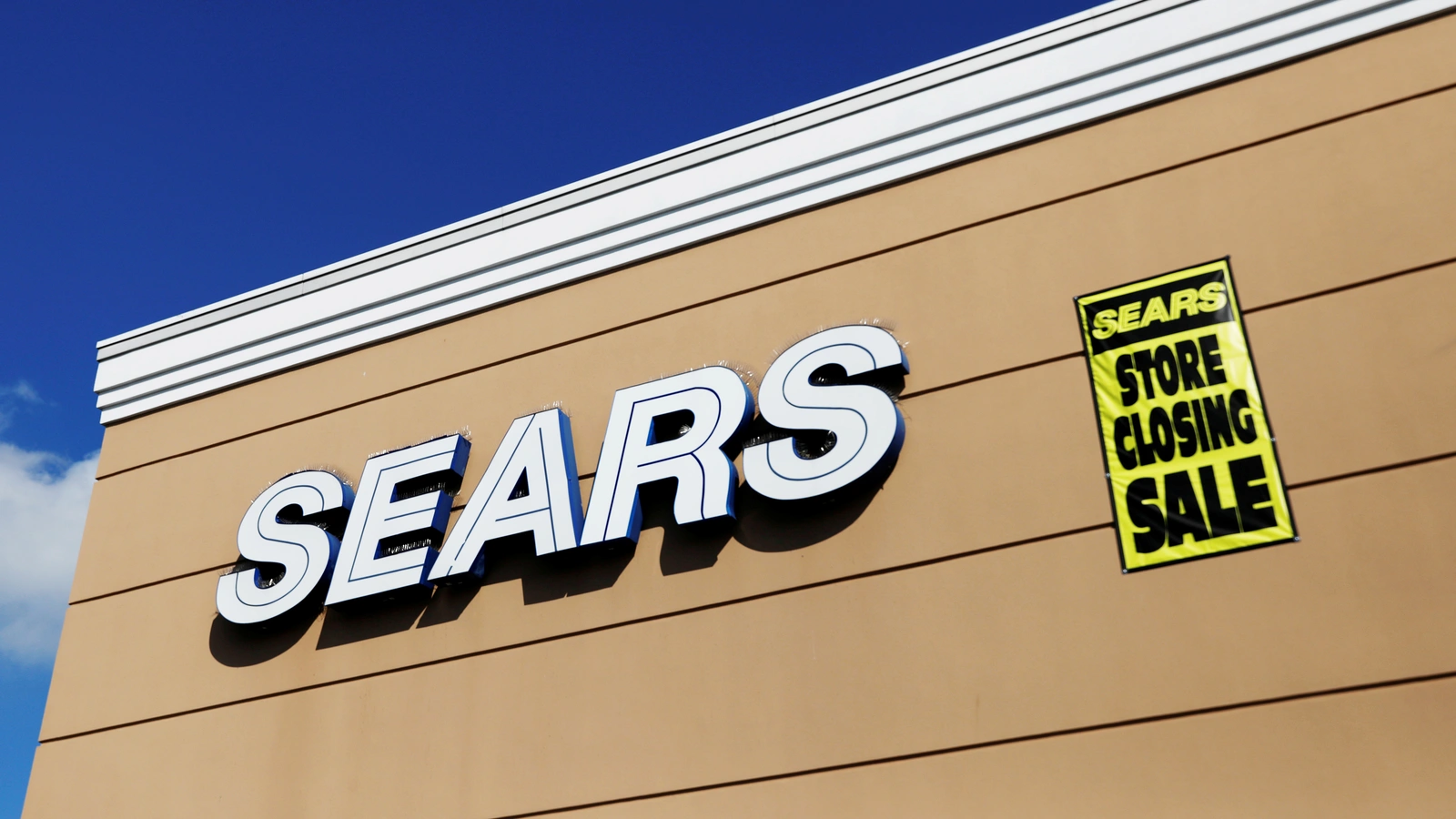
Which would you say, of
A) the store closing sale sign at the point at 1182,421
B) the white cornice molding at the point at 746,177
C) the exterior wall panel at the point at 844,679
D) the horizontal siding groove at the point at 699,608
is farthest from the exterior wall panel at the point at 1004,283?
the exterior wall panel at the point at 844,679

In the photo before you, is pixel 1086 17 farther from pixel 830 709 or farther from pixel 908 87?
pixel 830 709

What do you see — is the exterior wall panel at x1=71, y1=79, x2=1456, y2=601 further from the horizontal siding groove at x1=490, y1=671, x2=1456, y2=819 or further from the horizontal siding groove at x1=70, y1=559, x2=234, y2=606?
the horizontal siding groove at x1=490, y1=671, x2=1456, y2=819

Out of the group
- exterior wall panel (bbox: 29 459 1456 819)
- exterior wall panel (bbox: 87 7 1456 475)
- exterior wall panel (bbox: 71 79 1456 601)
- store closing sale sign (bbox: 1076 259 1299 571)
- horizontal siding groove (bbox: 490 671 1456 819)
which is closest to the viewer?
horizontal siding groove (bbox: 490 671 1456 819)

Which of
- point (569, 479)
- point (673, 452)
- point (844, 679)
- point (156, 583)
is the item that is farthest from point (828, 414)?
point (156, 583)

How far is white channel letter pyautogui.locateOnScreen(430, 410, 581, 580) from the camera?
7445mm

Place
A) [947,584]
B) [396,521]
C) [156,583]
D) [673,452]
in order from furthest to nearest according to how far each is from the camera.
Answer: [156,583] < [396,521] < [673,452] < [947,584]

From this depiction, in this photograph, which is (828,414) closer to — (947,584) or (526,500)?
(947,584)

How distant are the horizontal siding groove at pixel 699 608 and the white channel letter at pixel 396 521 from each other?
55 centimetres

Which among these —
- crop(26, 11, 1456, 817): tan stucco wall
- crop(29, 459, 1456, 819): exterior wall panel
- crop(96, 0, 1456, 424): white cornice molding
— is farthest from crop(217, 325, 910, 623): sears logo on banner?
crop(96, 0, 1456, 424): white cornice molding

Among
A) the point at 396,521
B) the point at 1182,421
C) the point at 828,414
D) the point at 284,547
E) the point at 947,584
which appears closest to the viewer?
the point at 1182,421

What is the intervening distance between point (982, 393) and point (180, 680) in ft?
19.8

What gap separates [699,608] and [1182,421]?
2.96m

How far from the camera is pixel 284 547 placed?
832 centimetres

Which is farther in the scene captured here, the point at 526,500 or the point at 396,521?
the point at 396,521
